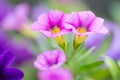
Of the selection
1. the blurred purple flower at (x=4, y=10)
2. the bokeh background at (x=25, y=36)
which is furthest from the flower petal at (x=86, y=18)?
the blurred purple flower at (x=4, y=10)

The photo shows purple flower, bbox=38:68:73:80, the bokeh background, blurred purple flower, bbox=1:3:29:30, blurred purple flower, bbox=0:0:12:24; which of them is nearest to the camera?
purple flower, bbox=38:68:73:80

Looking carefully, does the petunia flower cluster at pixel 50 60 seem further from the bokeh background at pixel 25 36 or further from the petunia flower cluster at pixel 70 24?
the bokeh background at pixel 25 36

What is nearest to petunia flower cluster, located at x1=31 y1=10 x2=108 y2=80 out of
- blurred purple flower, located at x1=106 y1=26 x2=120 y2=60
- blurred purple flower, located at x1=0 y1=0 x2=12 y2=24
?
blurred purple flower, located at x1=106 y1=26 x2=120 y2=60

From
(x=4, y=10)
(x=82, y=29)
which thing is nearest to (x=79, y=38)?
(x=82, y=29)

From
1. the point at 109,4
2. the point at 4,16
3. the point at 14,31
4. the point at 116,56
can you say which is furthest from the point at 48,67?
the point at 109,4

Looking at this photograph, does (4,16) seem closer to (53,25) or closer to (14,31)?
(14,31)

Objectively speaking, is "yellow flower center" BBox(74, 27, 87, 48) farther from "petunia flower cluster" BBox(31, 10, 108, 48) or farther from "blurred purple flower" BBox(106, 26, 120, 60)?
"blurred purple flower" BBox(106, 26, 120, 60)
